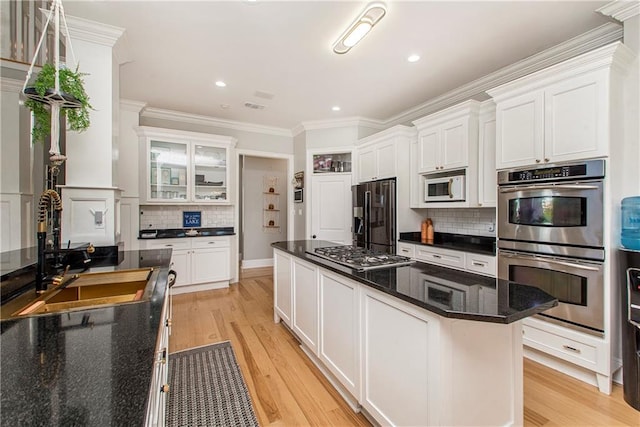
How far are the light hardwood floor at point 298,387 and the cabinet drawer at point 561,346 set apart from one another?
17 centimetres

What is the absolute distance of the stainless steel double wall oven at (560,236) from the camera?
196cm

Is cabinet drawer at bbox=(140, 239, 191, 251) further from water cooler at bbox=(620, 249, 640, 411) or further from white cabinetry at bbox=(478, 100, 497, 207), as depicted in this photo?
water cooler at bbox=(620, 249, 640, 411)

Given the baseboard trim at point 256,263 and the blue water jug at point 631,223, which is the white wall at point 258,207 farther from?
the blue water jug at point 631,223

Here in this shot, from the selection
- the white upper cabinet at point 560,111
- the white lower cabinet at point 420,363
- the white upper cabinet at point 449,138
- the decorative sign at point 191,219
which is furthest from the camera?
the decorative sign at point 191,219

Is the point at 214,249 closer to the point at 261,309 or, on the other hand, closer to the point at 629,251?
the point at 261,309

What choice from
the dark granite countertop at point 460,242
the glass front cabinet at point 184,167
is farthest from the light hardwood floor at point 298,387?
the glass front cabinet at point 184,167

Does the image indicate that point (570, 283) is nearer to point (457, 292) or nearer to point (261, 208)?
point (457, 292)

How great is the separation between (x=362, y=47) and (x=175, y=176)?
10.8 feet

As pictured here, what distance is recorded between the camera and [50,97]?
1.48 meters

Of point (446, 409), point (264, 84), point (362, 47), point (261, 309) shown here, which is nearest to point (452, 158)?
point (362, 47)

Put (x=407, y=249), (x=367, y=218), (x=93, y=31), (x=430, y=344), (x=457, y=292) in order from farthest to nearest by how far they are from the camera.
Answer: (x=367, y=218) → (x=407, y=249) → (x=93, y=31) → (x=457, y=292) → (x=430, y=344)

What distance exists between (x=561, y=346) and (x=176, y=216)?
4916 mm

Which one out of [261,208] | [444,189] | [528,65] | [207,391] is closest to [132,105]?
[261,208]

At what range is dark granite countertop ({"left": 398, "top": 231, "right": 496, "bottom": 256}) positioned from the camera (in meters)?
2.82
